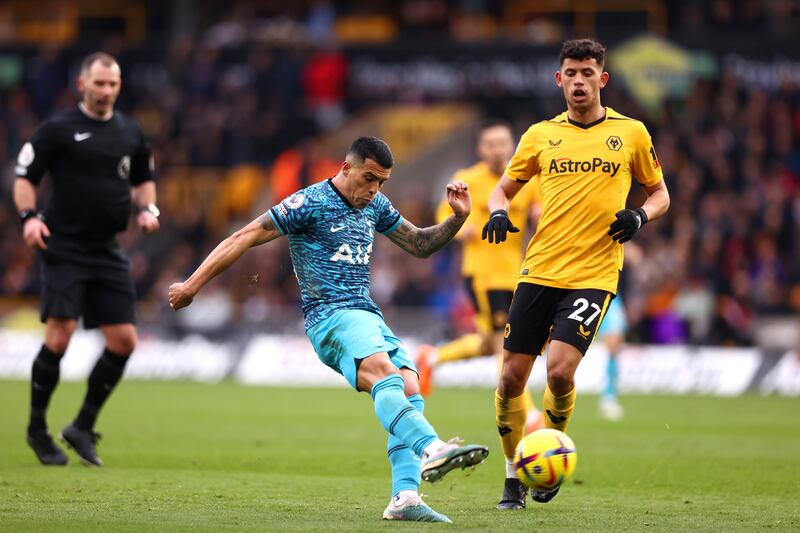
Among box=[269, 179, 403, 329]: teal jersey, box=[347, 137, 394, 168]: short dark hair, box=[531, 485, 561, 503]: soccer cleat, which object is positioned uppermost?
box=[347, 137, 394, 168]: short dark hair

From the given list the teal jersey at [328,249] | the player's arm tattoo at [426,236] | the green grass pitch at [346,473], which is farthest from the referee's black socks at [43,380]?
the player's arm tattoo at [426,236]

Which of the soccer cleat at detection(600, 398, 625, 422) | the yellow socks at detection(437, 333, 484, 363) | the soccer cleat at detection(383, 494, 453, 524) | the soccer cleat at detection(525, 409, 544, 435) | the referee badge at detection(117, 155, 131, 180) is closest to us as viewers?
the soccer cleat at detection(383, 494, 453, 524)

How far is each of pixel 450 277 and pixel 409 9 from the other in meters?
8.10

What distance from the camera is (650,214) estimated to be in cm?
826

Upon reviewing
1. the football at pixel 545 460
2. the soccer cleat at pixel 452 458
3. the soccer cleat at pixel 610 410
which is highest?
the soccer cleat at pixel 452 458

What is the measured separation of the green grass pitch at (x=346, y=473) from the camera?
752 centimetres

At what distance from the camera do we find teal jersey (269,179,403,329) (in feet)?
25.5

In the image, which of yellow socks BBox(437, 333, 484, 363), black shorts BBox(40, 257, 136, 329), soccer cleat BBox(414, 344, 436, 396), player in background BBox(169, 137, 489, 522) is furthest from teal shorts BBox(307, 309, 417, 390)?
soccer cleat BBox(414, 344, 436, 396)

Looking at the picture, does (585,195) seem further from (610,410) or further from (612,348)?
(610,410)

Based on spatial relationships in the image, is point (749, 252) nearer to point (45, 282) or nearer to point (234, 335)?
point (234, 335)

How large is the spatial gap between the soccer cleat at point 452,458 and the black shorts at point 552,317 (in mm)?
1496

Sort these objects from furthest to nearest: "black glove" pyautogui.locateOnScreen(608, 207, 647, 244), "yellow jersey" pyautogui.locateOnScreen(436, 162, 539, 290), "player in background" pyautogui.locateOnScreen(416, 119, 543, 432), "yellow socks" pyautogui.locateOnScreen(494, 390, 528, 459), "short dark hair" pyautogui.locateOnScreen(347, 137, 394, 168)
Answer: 1. "yellow jersey" pyautogui.locateOnScreen(436, 162, 539, 290)
2. "player in background" pyautogui.locateOnScreen(416, 119, 543, 432)
3. "yellow socks" pyautogui.locateOnScreen(494, 390, 528, 459)
4. "black glove" pyautogui.locateOnScreen(608, 207, 647, 244)
5. "short dark hair" pyautogui.locateOnScreen(347, 137, 394, 168)

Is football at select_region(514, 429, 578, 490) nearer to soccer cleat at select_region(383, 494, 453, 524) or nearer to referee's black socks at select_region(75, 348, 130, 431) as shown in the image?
soccer cleat at select_region(383, 494, 453, 524)

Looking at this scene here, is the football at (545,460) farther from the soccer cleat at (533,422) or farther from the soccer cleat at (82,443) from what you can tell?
the soccer cleat at (82,443)
